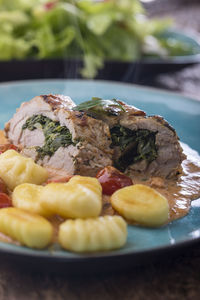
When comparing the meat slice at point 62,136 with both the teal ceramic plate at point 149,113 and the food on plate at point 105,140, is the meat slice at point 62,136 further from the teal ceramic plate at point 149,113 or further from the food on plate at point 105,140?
the teal ceramic plate at point 149,113

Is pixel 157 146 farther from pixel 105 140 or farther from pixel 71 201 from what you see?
pixel 71 201

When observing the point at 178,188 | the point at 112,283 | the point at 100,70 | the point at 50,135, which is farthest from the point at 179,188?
the point at 100,70

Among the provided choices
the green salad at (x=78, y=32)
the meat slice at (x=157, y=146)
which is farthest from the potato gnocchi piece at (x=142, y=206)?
the green salad at (x=78, y=32)

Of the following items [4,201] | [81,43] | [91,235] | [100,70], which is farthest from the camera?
[81,43]

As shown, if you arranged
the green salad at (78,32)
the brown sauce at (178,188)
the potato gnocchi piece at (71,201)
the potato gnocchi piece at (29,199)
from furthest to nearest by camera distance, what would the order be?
the green salad at (78,32), the brown sauce at (178,188), the potato gnocchi piece at (29,199), the potato gnocchi piece at (71,201)

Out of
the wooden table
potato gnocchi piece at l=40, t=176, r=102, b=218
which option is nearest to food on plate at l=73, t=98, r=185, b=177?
potato gnocchi piece at l=40, t=176, r=102, b=218
